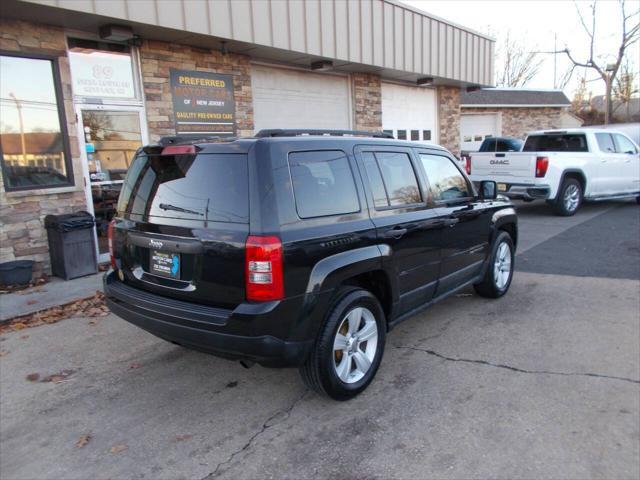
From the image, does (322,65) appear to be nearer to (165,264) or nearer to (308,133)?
(308,133)

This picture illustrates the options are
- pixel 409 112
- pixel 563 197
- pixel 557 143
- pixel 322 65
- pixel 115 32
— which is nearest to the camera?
pixel 115 32

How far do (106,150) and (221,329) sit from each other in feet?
18.2

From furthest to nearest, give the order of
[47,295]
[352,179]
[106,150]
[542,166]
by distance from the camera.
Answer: [542,166] → [106,150] → [47,295] → [352,179]

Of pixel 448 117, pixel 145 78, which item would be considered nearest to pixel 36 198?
pixel 145 78

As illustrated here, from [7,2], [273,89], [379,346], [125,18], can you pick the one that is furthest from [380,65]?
[379,346]

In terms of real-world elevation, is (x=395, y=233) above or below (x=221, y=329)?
above

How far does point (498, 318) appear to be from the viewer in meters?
4.96

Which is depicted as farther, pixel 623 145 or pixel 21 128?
pixel 623 145

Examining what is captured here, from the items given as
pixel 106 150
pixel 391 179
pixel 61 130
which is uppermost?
pixel 61 130

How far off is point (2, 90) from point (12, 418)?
4.74m

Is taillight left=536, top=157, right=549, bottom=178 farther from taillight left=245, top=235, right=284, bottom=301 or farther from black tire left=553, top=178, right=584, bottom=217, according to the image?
taillight left=245, top=235, right=284, bottom=301

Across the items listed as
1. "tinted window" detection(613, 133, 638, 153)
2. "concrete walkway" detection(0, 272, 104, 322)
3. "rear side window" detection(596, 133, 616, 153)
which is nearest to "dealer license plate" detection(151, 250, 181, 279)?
"concrete walkway" detection(0, 272, 104, 322)

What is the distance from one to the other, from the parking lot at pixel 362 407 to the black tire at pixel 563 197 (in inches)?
245

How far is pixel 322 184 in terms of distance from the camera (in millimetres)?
3250
